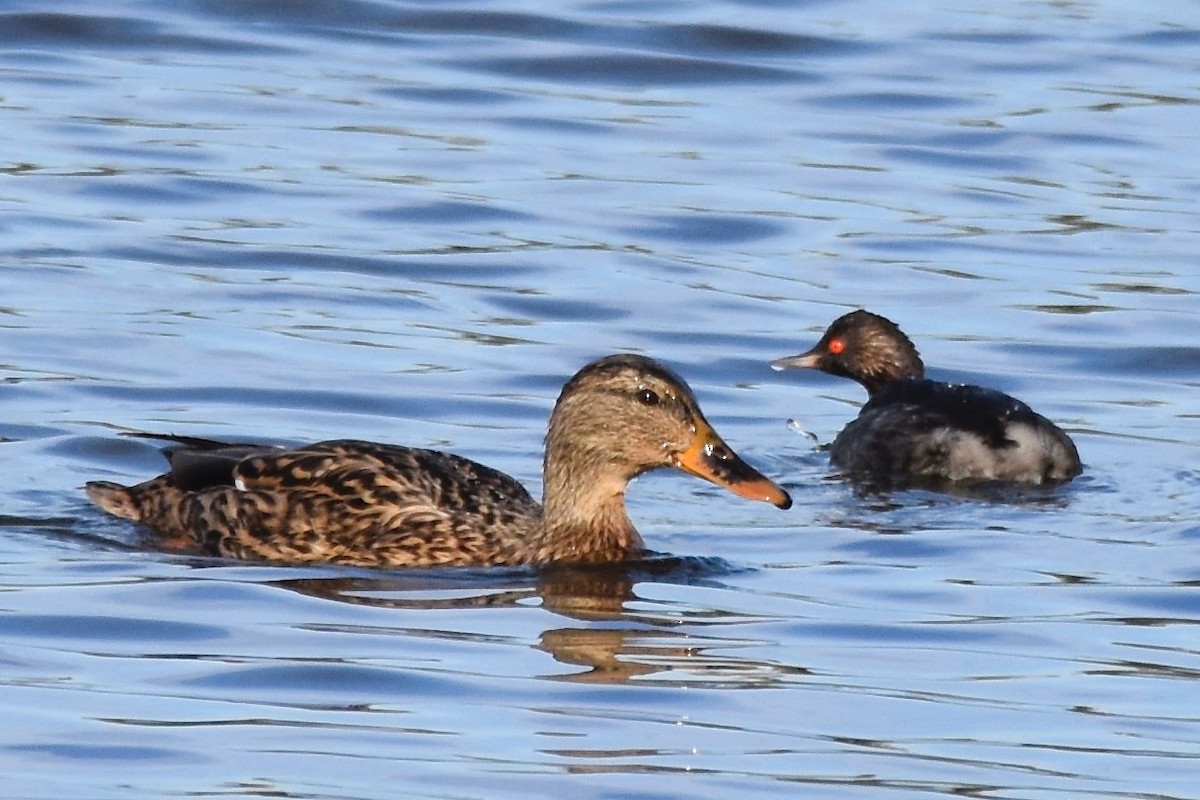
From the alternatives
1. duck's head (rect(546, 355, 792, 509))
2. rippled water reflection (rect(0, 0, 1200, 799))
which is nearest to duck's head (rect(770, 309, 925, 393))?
rippled water reflection (rect(0, 0, 1200, 799))

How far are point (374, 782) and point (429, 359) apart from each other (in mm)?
7306

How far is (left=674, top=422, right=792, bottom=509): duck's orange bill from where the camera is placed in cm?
1069

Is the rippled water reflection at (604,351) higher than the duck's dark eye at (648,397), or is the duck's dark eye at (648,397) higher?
the duck's dark eye at (648,397)

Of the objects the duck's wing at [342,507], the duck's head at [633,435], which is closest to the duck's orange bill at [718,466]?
the duck's head at [633,435]

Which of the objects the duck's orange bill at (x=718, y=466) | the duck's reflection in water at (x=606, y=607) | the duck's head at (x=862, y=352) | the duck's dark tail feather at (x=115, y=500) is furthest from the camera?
the duck's head at (x=862, y=352)

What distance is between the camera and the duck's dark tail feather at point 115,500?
37.0ft

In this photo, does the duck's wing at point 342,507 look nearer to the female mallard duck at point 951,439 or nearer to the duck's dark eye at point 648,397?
the duck's dark eye at point 648,397

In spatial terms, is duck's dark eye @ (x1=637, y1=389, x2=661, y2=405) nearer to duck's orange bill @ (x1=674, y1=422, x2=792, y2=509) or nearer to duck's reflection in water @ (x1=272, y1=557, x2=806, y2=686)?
duck's orange bill @ (x1=674, y1=422, x2=792, y2=509)

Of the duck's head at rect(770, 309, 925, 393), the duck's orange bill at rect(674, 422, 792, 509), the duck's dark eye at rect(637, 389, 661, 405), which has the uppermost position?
the duck's dark eye at rect(637, 389, 661, 405)

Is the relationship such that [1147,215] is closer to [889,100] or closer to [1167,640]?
[889,100]

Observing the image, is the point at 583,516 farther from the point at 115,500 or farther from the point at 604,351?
the point at 604,351

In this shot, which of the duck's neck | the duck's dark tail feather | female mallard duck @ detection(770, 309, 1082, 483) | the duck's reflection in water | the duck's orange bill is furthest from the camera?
female mallard duck @ detection(770, 309, 1082, 483)

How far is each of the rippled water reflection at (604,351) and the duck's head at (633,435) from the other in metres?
0.34

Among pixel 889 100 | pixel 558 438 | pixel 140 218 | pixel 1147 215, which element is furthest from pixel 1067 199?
pixel 558 438
